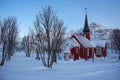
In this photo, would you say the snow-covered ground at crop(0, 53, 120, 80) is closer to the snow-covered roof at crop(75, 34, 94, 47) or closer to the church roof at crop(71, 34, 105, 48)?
the snow-covered roof at crop(75, 34, 94, 47)

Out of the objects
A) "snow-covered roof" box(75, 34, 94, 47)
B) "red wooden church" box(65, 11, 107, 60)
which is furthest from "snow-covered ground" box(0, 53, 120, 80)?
"snow-covered roof" box(75, 34, 94, 47)

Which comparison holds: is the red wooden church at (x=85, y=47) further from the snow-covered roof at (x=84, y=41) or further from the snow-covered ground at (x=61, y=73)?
the snow-covered ground at (x=61, y=73)

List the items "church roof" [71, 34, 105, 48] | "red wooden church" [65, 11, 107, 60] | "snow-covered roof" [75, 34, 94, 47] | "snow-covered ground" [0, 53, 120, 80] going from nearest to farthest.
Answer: "snow-covered ground" [0, 53, 120, 80] → "red wooden church" [65, 11, 107, 60] → "snow-covered roof" [75, 34, 94, 47] → "church roof" [71, 34, 105, 48]

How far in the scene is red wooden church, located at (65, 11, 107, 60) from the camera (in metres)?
48.2

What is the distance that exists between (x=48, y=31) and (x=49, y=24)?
35.0 inches

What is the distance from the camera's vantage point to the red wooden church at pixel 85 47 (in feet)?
158

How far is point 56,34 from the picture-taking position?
26219 millimetres

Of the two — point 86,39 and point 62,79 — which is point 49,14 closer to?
point 62,79

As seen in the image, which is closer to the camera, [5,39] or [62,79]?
[62,79]

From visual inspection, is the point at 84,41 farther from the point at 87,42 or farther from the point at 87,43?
the point at 87,42

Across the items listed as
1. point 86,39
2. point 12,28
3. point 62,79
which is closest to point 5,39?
point 12,28

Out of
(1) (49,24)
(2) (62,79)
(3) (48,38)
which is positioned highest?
(1) (49,24)

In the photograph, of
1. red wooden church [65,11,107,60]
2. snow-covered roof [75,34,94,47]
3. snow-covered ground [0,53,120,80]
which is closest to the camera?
snow-covered ground [0,53,120,80]

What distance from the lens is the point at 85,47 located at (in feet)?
164
